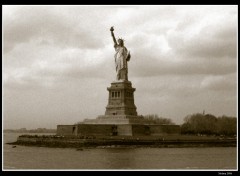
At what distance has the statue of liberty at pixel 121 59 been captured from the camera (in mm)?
64625

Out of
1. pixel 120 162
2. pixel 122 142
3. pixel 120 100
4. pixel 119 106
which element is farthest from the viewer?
pixel 120 100

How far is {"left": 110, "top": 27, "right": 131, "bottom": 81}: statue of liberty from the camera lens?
6462 cm

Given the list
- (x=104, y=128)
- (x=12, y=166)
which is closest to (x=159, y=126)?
(x=104, y=128)

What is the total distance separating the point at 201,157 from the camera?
39.5 metres

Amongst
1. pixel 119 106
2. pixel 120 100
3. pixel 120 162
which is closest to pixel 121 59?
pixel 120 100

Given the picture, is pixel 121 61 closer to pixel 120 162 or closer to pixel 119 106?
pixel 119 106

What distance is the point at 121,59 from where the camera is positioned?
64562 mm

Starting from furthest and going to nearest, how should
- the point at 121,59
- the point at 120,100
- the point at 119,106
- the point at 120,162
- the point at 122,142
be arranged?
the point at 121,59 → the point at 120,100 → the point at 119,106 → the point at 122,142 → the point at 120,162

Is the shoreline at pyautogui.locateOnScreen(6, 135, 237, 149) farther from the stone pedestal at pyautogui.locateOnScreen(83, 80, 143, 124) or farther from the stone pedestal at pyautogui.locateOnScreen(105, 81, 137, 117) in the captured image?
the stone pedestal at pyautogui.locateOnScreen(105, 81, 137, 117)

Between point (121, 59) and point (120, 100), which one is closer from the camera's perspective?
point (120, 100)

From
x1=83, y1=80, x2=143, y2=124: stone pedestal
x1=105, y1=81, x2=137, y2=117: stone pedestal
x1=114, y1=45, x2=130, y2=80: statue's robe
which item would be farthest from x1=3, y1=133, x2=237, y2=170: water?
x1=114, y1=45, x2=130, y2=80: statue's robe

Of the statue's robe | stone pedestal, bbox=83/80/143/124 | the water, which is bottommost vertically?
the water

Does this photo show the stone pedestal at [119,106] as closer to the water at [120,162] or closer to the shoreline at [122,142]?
the shoreline at [122,142]

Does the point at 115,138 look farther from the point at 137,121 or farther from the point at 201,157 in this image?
the point at 201,157
